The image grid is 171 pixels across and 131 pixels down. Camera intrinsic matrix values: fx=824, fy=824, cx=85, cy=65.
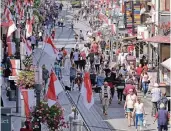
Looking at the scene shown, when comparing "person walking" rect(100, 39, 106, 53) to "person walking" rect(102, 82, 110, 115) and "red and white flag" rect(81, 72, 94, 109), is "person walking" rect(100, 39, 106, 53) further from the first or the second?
"red and white flag" rect(81, 72, 94, 109)

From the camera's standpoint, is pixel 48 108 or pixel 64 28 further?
pixel 64 28

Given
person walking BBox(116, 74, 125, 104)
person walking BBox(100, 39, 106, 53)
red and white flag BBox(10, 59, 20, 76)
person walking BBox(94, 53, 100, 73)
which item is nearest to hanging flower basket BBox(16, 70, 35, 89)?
red and white flag BBox(10, 59, 20, 76)

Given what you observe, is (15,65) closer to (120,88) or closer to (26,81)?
(26,81)

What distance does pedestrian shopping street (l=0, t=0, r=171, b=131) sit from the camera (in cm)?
Result: 2486

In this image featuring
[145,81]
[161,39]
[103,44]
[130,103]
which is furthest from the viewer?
[103,44]

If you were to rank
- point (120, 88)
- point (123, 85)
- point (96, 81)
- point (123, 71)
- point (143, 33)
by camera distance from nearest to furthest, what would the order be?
point (120, 88) < point (123, 85) < point (96, 81) < point (123, 71) < point (143, 33)

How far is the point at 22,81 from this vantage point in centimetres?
3091

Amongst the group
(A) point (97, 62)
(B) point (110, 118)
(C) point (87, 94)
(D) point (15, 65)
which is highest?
(D) point (15, 65)

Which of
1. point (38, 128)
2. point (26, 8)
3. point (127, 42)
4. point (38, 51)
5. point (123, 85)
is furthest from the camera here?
point (26, 8)

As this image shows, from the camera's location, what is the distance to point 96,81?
3544cm

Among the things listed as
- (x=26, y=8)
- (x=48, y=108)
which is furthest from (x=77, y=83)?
(x=26, y=8)

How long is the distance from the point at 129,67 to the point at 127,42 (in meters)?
12.0

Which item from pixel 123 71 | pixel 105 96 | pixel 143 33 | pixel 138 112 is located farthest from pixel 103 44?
pixel 138 112

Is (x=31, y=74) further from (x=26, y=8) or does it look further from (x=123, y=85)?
(x=26, y=8)
